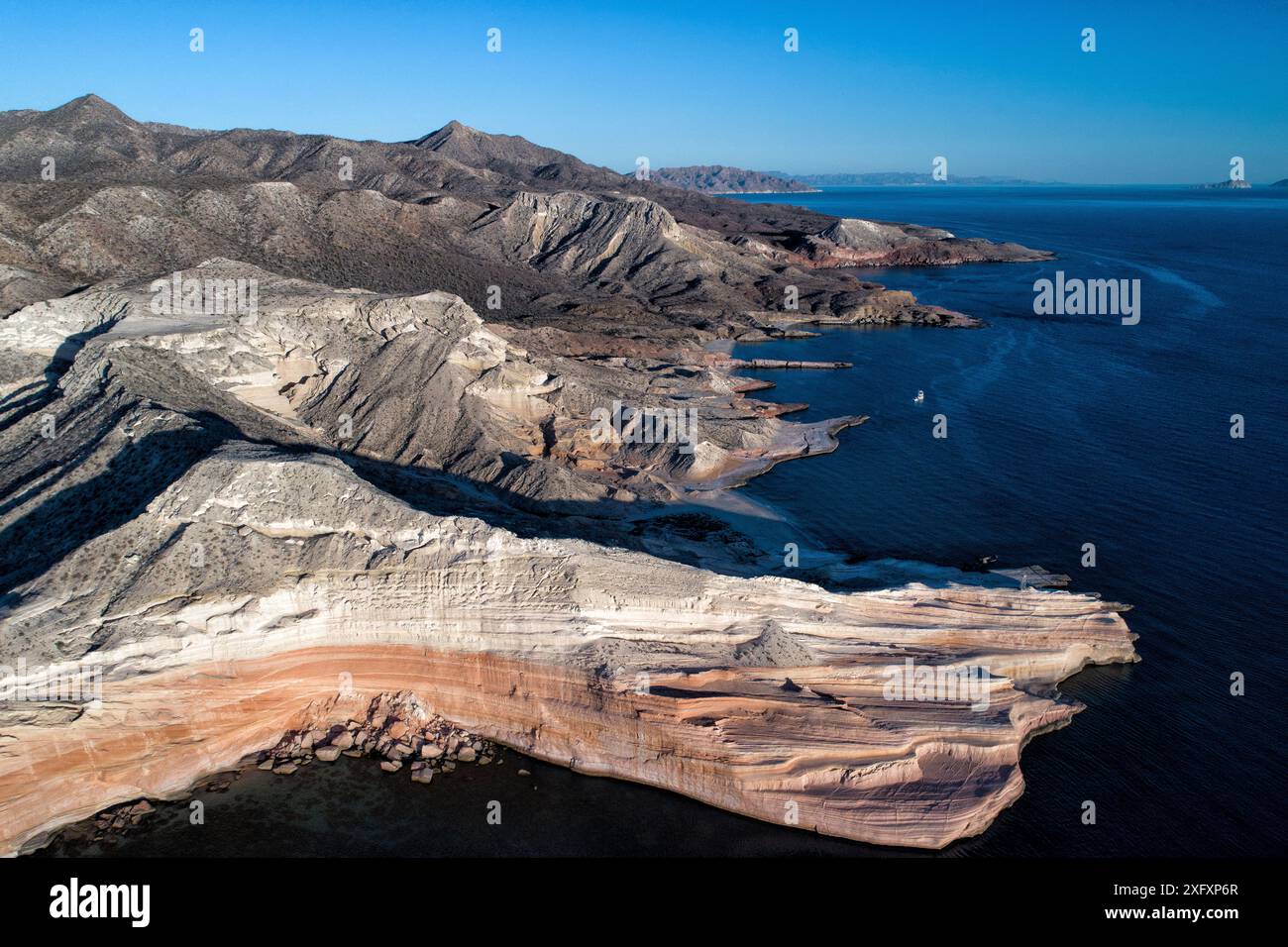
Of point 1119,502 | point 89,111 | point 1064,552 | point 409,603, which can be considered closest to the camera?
point 409,603

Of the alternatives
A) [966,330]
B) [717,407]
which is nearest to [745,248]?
[966,330]

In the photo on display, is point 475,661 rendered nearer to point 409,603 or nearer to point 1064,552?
point 409,603

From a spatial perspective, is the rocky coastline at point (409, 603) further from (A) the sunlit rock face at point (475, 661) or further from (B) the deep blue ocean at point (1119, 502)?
(B) the deep blue ocean at point (1119, 502)

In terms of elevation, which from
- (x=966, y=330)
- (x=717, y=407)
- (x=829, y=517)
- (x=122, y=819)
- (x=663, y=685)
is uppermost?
(x=966, y=330)

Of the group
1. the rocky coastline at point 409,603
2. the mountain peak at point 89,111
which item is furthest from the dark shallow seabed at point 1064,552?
the mountain peak at point 89,111

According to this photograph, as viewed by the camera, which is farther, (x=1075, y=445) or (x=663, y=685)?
(x=1075, y=445)

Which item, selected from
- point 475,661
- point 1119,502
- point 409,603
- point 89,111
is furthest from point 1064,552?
point 89,111

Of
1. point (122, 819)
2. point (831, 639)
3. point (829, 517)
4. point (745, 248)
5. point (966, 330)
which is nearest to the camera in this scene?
point (122, 819)

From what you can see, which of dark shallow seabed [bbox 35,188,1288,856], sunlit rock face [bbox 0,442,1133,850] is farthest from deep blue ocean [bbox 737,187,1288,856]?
sunlit rock face [bbox 0,442,1133,850]

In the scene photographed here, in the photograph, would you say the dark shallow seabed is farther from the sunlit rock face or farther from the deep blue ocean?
the sunlit rock face
